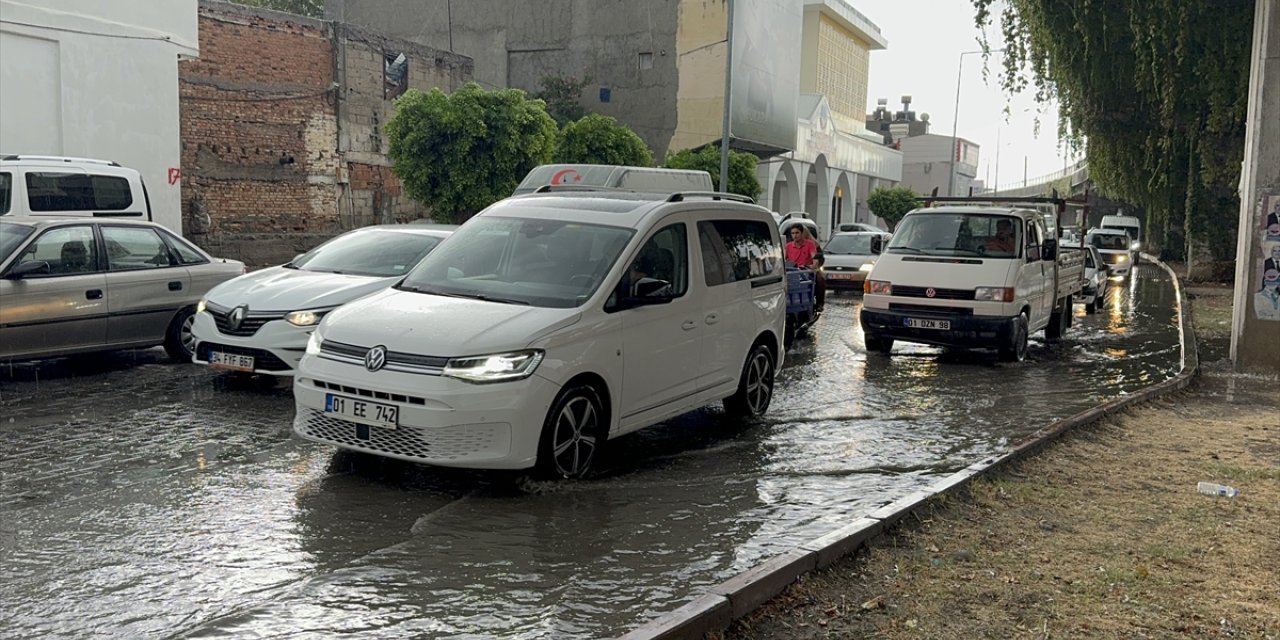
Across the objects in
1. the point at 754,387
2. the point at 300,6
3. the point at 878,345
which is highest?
the point at 300,6

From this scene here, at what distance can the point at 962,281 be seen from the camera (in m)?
13.9

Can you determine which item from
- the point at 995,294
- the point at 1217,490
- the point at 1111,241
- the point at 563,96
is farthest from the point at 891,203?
the point at 1217,490

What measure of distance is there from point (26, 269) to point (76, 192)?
10.7ft

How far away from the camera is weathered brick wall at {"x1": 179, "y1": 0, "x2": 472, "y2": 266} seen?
2516cm

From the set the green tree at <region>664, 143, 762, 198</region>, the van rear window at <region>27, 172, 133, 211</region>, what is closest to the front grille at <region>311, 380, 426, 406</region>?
the van rear window at <region>27, 172, 133, 211</region>

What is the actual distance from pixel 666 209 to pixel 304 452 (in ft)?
10.3

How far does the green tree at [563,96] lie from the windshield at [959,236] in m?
30.9

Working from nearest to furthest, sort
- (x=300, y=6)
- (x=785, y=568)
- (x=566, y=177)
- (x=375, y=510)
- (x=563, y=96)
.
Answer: (x=785, y=568)
(x=375, y=510)
(x=566, y=177)
(x=563, y=96)
(x=300, y=6)

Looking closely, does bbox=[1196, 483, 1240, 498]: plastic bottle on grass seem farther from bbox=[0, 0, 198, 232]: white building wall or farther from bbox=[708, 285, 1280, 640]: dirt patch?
bbox=[0, 0, 198, 232]: white building wall

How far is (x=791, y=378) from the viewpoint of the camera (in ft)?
41.2

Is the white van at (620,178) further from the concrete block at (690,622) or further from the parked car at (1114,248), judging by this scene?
the parked car at (1114,248)

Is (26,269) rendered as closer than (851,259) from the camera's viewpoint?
Yes

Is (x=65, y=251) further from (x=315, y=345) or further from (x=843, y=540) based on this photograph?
(x=843, y=540)

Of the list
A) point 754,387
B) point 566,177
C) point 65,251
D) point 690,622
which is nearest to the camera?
point 690,622
